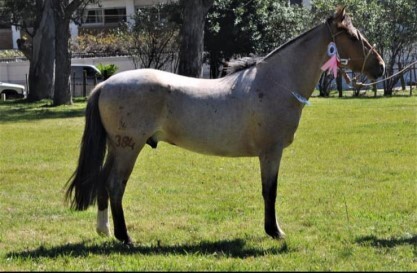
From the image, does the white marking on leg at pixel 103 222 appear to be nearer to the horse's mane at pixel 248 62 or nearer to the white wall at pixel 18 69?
the horse's mane at pixel 248 62

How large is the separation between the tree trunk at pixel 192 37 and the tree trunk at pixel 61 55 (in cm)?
559

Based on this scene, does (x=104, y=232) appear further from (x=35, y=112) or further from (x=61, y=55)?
(x=61, y=55)

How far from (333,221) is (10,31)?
2319 inches

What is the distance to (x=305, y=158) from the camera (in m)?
13.2

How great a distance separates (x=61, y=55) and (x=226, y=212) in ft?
68.4

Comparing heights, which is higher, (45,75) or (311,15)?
(311,15)

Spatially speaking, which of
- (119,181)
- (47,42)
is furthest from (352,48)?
(47,42)

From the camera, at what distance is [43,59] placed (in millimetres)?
32781

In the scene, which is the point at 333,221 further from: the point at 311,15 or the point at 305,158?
the point at 311,15

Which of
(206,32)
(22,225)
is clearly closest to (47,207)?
(22,225)

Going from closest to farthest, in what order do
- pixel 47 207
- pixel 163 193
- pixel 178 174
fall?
1. pixel 47 207
2. pixel 163 193
3. pixel 178 174

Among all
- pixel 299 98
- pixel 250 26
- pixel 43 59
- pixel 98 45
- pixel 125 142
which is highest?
pixel 250 26

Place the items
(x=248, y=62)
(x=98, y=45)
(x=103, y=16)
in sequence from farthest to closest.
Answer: (x=103, y=16) < (x=98, y=45) < (x=248, y=62)

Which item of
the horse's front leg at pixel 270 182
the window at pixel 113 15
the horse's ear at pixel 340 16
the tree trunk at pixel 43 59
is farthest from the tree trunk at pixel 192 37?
the window at pixel 113 15
